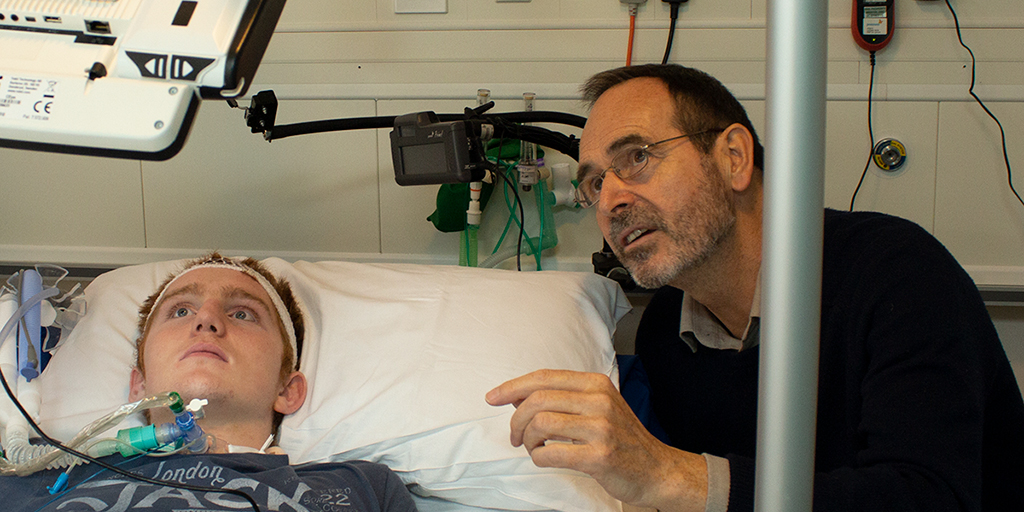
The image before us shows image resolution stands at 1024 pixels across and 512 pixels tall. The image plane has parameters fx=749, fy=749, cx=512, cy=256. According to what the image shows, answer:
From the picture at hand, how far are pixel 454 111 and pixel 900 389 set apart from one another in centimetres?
138

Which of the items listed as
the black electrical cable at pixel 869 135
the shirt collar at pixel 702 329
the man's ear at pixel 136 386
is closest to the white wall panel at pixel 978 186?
the black electrical cable at pixel 869 135

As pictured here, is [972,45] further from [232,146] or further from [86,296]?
[86,296]

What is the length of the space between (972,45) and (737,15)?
1.97 ft

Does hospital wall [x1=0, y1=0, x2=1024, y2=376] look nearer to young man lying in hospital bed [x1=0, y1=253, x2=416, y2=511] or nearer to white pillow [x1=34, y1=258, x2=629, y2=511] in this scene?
white pillow [x1=34, y1=258, x2=629, y2=511]

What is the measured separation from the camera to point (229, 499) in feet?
3.85

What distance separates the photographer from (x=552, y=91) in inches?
79.6

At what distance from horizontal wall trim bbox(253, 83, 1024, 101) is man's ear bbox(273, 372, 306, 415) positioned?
86 cm

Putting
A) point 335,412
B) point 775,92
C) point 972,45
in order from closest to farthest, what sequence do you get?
point 775,92
point 335,412
point 972,45

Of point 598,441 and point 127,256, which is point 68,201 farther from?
point 598,441

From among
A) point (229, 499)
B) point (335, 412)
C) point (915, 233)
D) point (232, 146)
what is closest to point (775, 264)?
point (915, 233)

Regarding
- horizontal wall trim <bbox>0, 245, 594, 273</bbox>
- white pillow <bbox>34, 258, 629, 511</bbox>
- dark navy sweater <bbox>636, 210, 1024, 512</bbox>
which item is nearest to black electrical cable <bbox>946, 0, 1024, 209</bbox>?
dark navy sweater <bbox>636, 210, 1024, 512</bbox>

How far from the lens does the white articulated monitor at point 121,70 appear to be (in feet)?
2.34

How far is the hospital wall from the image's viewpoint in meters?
1.95

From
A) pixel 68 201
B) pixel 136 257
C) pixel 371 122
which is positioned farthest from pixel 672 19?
pixel 68 201
